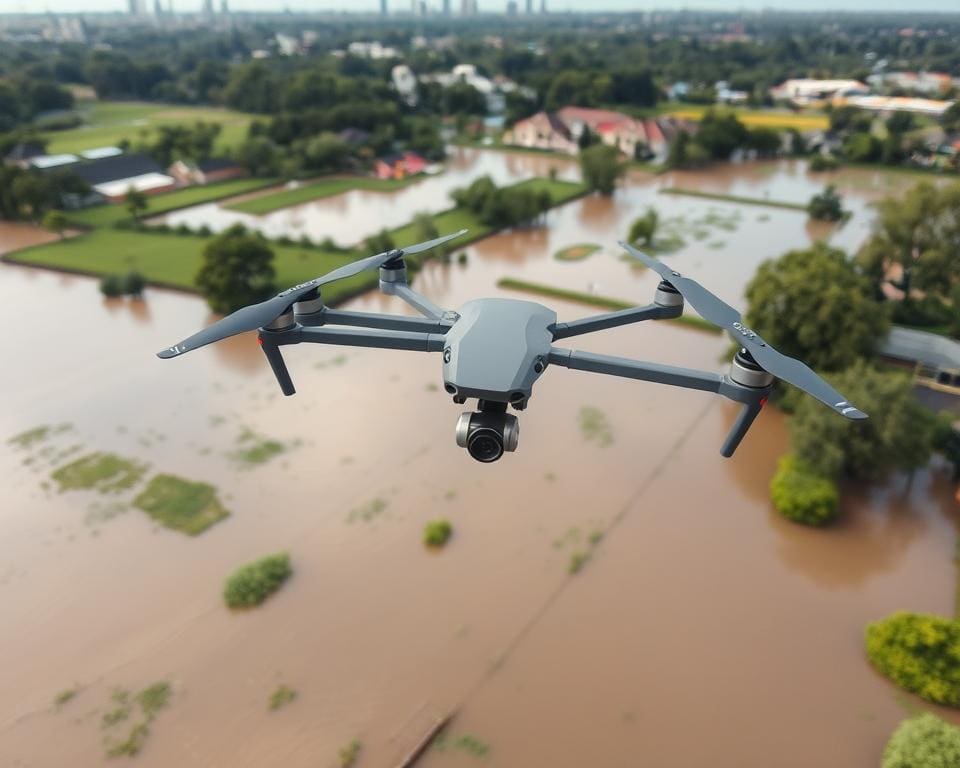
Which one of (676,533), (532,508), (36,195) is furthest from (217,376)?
(36,195)

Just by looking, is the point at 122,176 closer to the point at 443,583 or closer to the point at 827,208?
the point at 443,583

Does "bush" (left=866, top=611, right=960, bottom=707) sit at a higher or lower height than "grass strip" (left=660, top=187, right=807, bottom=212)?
higher

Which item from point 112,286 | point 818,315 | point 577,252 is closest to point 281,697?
point 818,315

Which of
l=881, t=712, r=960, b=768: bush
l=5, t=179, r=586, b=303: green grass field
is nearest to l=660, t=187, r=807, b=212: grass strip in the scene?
l=5, t=179, r=586, b=303: green grass field

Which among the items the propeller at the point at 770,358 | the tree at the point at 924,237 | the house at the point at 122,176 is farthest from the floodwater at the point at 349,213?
the propeller at the point at 770,358

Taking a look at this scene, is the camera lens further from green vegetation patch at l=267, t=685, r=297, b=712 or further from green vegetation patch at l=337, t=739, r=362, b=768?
green vegetation patch at l=267, t=685, r=297, b=712

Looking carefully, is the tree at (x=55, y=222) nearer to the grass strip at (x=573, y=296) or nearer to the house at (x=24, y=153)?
the house at (x=24, y=153)

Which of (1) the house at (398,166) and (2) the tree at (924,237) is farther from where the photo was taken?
(1) the house at (398,166)
